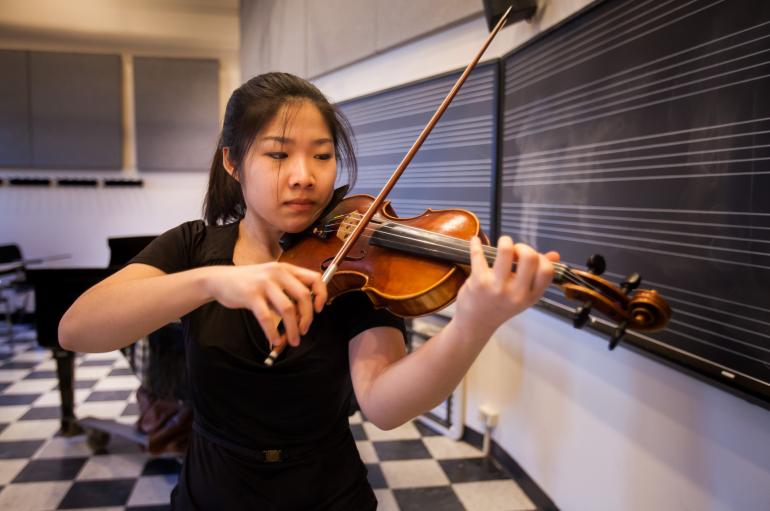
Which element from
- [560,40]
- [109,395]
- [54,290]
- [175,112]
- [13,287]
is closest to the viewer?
[560,40]

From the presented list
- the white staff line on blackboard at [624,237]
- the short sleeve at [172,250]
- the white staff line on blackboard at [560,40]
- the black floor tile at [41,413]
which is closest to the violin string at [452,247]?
the short sleeve at [172,250]

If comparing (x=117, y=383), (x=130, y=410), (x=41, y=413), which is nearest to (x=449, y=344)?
(x=130, y=410)

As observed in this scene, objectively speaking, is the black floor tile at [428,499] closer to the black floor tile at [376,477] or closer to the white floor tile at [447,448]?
the black floor tile at [376,477]

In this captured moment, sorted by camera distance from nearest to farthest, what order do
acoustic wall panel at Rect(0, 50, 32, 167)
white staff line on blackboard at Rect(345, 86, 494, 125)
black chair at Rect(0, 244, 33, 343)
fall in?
white staff line on blackboard at Rect(345, 86, 494, 125)
black chair at Rect(0, 244, 33, 343)
acoustic wall panel at Rect(0, 50, 32, 167)

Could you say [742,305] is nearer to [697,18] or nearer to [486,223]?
[697,18]

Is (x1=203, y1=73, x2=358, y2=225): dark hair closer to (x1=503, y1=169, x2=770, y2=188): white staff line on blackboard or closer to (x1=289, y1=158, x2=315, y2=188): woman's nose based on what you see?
(x1=289, y1=158, x2=315, y2=188): woman's nose

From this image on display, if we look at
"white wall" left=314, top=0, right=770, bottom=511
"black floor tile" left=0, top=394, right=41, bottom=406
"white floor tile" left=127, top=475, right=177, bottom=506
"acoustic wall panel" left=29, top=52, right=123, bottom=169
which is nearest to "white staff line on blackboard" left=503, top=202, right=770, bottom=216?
"white wall" left=314, top=0, right=770, bottom=511

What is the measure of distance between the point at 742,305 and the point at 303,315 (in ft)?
3.26

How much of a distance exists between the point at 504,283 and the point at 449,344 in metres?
0.13

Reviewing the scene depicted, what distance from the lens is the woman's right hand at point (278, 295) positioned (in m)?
0.59

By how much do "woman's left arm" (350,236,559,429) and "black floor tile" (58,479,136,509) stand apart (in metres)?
1.95

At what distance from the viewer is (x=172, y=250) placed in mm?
950

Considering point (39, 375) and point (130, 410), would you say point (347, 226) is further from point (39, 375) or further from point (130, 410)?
point (39, 375)

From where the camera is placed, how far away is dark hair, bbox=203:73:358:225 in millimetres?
911
